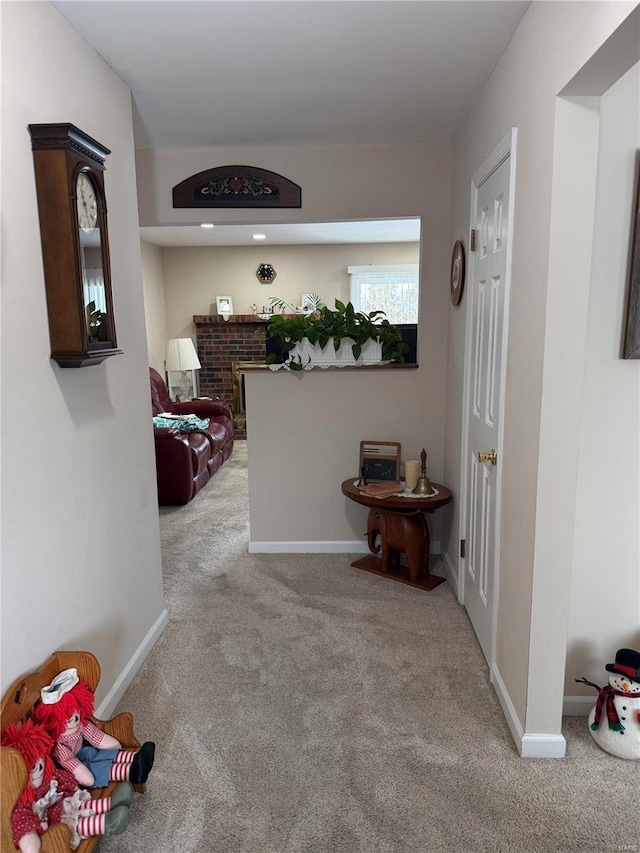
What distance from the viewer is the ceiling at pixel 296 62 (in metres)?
1.81

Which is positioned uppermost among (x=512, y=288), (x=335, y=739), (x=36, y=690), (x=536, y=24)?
(x=536, y=24)

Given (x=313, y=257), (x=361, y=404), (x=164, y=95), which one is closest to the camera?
(x=164, y=95)

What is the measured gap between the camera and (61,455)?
5.88 ft

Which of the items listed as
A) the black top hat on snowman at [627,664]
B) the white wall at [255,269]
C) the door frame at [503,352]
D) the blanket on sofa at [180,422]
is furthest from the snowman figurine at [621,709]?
the white wall at [255,269]

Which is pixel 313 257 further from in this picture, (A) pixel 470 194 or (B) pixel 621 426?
(B) pixel 621 426

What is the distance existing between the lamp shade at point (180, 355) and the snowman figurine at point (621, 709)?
5548mm

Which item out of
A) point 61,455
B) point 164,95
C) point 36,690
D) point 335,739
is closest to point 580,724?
point 335,739

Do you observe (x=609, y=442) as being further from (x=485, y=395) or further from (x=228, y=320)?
(x=228, y=320)

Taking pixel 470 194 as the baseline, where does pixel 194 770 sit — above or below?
below

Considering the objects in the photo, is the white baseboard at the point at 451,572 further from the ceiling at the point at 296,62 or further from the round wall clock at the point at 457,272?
the ceiling at the point at 296,62

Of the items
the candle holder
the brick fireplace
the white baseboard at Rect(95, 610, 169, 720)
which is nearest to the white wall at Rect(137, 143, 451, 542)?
the candle holder

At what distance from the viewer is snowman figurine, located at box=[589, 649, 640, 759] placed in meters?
1.85

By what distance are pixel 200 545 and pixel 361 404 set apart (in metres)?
1.43

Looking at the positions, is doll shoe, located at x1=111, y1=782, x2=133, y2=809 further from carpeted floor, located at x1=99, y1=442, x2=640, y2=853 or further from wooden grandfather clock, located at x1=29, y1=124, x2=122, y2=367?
wooden grandfather clock, located at x1=29, y1=124, x2=122, y2=367
